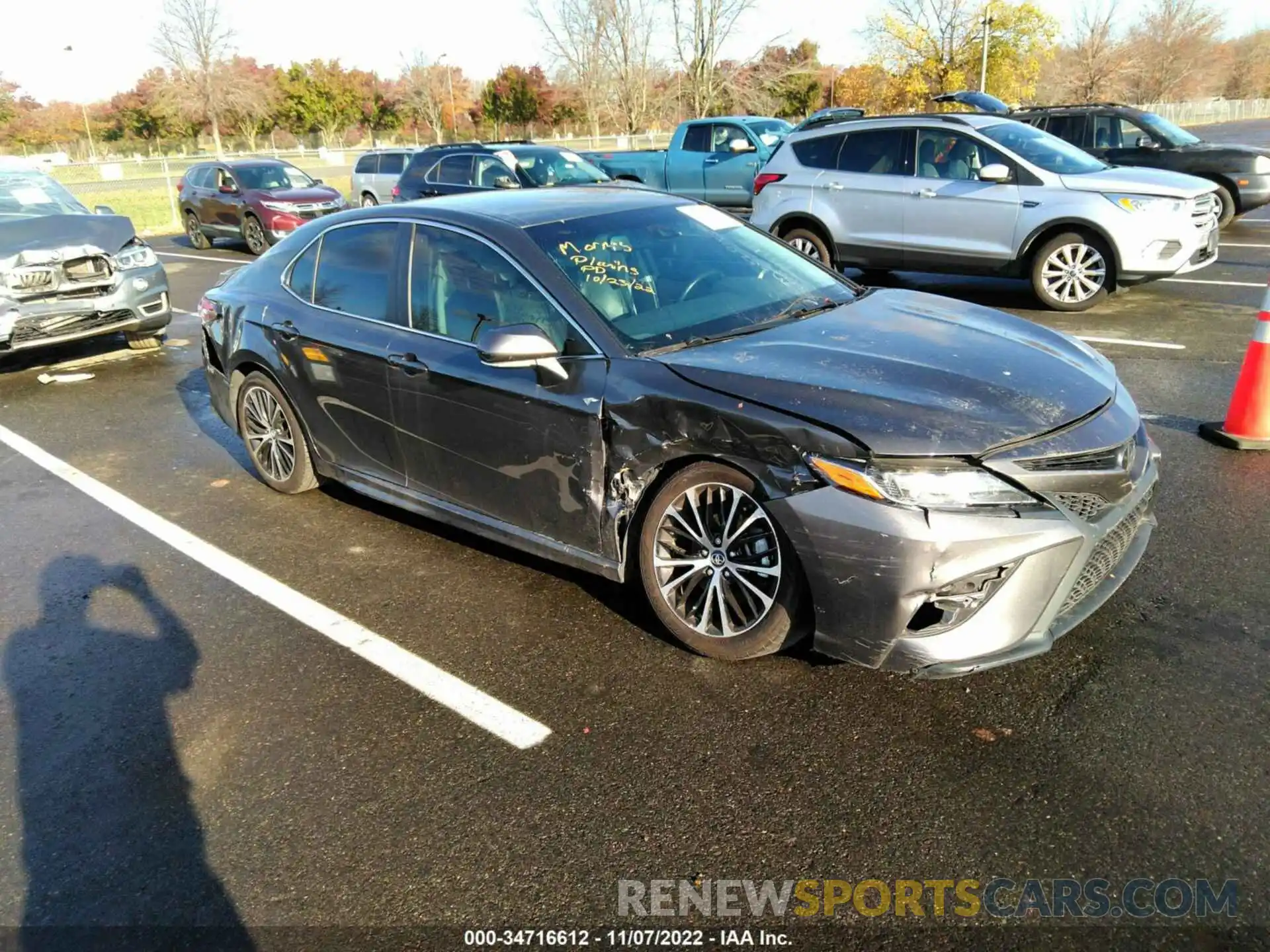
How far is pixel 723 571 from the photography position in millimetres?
3352

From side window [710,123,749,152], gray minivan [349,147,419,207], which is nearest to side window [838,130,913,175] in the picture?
side window [710,123,749,152]

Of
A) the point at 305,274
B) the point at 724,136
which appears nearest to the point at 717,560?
the point at 305,274

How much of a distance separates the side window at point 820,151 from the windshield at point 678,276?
20.2ft

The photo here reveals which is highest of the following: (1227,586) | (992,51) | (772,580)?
(992,51)

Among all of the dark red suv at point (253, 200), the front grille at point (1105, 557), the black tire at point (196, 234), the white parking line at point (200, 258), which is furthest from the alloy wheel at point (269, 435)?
the black tire at point (196, 234)

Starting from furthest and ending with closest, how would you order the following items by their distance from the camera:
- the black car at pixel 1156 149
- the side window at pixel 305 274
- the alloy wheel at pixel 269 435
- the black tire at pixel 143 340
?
the black car at pixel 1156 149, the black tire at pixel 143 340, the alloy wheel at pixel 269 435, the side window at pixel 305 274

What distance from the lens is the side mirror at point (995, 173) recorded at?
8969 millimetres

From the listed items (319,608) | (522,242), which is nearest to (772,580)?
(522,242)

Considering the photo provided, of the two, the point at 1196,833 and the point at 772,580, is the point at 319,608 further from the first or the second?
the point at 1196,833

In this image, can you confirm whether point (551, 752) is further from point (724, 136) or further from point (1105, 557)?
point (724, 136)

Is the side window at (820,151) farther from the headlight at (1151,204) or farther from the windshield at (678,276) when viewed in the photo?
the windshield at (678,276)

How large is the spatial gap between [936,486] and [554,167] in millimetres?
12521

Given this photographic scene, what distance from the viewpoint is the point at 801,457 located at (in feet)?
9.95

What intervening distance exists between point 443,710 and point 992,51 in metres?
45.8
